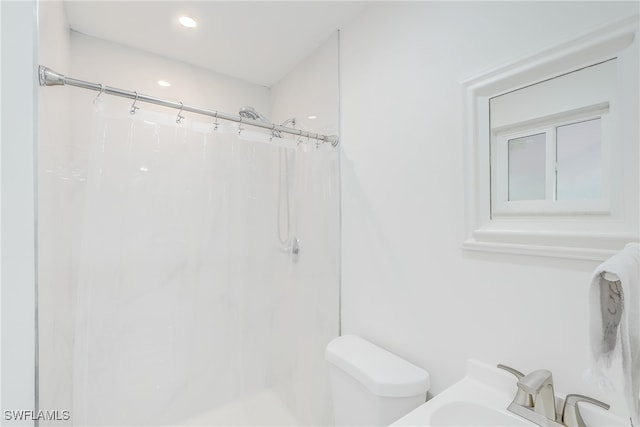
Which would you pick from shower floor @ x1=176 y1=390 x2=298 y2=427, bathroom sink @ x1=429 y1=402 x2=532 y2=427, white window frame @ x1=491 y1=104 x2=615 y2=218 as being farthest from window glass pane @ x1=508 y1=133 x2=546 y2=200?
shower floor @ x1=176 y1=390 x2=298 y2=427

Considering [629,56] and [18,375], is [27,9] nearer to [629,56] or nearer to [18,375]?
[18,375]

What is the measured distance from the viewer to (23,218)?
31.8 inches

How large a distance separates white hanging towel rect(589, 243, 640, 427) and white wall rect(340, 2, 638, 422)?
9.9 inches

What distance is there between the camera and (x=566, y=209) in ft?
2.74

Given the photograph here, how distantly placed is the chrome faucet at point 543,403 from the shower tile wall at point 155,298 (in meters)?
0.98

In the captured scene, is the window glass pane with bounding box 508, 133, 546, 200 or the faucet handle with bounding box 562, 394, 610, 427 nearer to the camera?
the faucet handle with bounding box 562, 394, 610, 427

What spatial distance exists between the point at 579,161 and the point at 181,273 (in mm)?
1618

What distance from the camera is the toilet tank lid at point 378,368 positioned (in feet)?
3.49

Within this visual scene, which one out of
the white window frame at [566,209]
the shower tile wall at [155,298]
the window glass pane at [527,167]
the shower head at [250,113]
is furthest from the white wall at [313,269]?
the window glass pane at [527,167]

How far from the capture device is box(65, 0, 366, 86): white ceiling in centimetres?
147

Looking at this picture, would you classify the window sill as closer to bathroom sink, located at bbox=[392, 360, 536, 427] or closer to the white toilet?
bathroom sink, located at bbox=[392, 360, 536, 427]

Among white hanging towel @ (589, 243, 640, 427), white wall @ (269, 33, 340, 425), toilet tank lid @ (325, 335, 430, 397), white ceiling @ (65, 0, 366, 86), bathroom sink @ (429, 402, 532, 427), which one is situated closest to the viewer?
white hanging towel @ (589, 243, 640, 427)

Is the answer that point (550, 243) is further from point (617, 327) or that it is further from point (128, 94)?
point (128, 94)

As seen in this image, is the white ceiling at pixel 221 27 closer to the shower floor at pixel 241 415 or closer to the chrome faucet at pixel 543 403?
the chrome faucet at pixel 543 403
